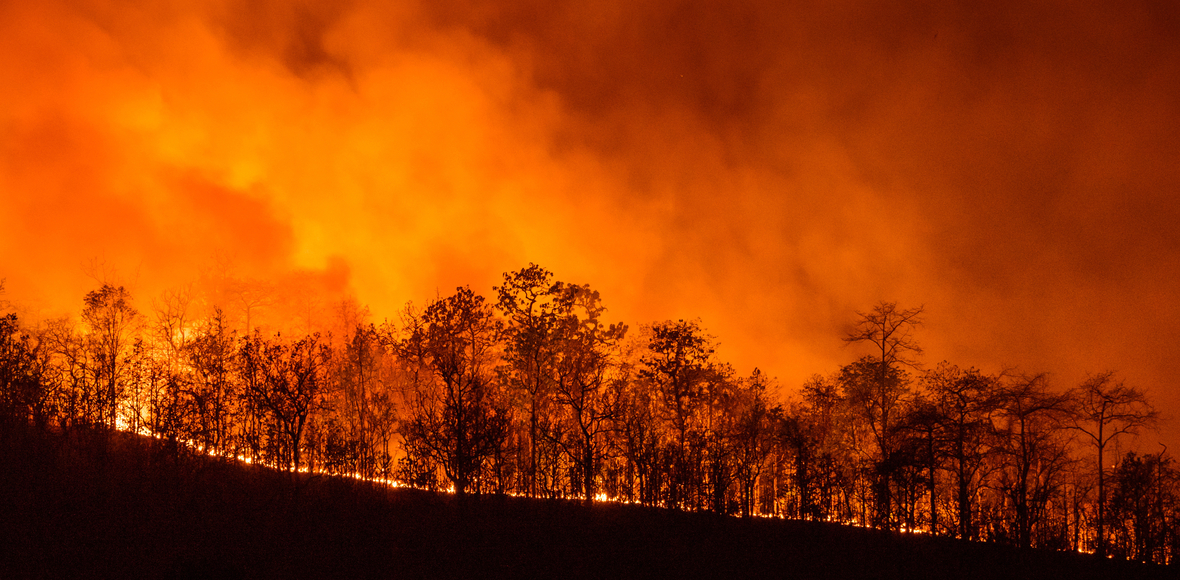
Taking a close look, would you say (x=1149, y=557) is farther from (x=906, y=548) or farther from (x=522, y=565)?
(x=522, y=565)

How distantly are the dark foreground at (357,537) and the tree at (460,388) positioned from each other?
2604mm

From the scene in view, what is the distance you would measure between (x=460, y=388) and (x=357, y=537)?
16.1 m

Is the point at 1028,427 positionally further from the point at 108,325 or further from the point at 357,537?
the point at 108,325

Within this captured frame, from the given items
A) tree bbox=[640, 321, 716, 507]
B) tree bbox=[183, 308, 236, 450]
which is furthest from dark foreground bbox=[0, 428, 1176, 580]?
tree bbox=[640, 321, 716, 507]

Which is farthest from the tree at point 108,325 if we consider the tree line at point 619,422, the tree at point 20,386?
the tree at point 20,386

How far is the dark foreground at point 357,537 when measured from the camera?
19.0 meters

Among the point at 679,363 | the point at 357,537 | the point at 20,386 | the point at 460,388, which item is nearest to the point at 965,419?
the point at 679,363

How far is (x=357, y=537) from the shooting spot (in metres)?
22.0

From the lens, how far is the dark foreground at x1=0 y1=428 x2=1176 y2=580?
19.0 metres

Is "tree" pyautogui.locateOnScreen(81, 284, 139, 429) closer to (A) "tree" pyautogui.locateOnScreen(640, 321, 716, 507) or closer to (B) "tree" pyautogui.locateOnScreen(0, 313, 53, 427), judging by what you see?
(B) "tree" pyautogui.locateOnScreen(0, 313, 53, 427)

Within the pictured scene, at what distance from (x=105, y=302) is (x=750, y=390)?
4473 centimetres

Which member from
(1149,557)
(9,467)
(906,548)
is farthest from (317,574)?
(1149,557)

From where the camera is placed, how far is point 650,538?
25.2 m

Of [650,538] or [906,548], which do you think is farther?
[906,548]
